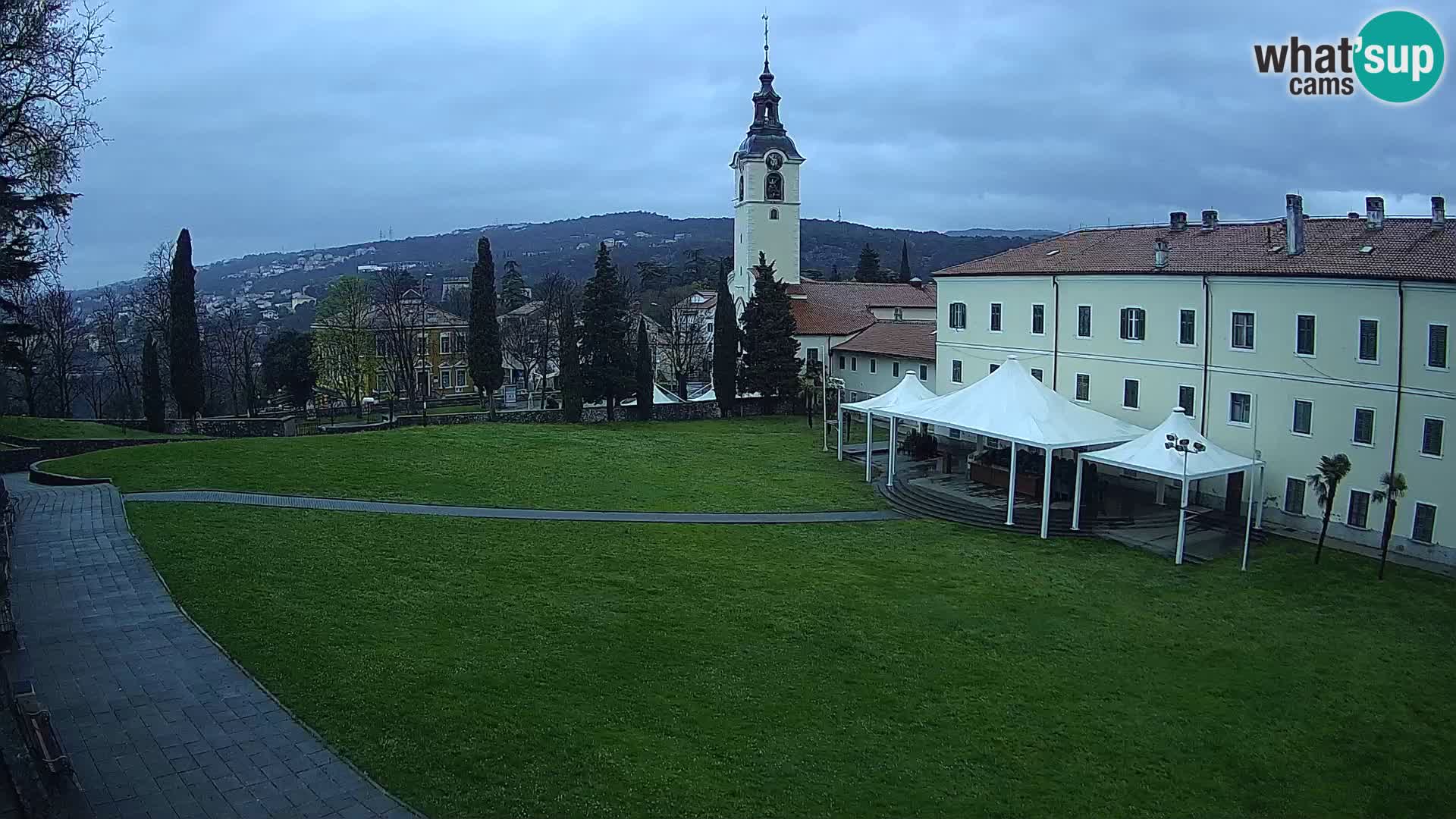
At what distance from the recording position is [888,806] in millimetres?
9586

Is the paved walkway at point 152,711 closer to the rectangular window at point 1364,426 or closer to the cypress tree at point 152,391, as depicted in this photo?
the rectangular window at point 1364,426

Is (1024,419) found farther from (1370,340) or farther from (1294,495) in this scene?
(1370,340)

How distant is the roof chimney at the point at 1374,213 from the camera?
2195 cm

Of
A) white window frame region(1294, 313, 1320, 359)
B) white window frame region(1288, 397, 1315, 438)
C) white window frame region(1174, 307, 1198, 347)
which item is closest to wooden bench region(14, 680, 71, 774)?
white window frame region(1288, 397, 1315, 438)

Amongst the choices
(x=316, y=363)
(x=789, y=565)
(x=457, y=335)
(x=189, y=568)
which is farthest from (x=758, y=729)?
(x=457, y=335)

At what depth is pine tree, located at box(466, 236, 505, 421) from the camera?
39594 millimetres

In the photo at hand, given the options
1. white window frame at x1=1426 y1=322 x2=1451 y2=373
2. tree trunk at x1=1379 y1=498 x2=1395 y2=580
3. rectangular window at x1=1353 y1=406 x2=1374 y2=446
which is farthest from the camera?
rectangular window at x1=1353 y1=406 x2=1374 y2=446

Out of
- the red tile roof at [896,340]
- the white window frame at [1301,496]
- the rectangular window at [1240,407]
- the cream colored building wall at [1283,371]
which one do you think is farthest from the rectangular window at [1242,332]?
the red tile roof at [896,340]

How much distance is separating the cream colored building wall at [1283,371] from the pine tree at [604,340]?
53.7 feet

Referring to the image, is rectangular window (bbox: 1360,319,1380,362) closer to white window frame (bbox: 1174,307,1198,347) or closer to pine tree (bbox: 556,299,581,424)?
white window frame (bbox: 1174,307,1198,347)

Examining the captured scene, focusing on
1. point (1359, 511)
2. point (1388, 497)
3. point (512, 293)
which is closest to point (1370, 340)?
point (1388, 497)

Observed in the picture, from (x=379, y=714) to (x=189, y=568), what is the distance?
6673 mm

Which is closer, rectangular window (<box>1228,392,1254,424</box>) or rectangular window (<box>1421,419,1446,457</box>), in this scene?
rectangular window (<box>1421,419,1446,457</box>)

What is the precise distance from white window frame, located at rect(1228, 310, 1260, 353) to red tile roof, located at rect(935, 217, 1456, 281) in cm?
95
